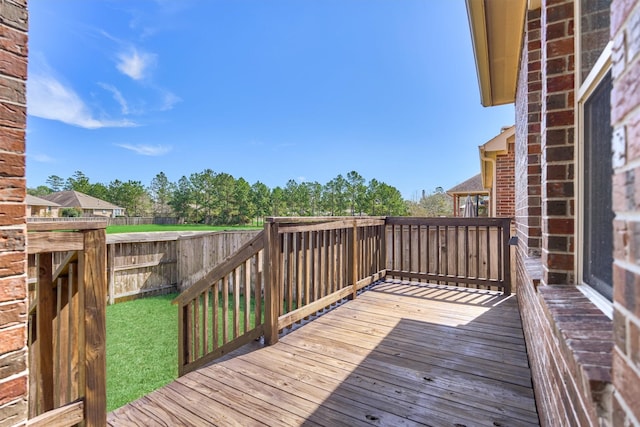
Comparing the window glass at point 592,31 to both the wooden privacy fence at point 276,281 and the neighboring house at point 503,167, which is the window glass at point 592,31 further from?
the neighboring house at point 503,167

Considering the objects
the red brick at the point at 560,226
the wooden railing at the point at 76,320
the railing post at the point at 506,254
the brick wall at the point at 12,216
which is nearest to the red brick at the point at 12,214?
the brick wall at the point at 12,216

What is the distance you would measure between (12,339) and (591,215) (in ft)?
7.64

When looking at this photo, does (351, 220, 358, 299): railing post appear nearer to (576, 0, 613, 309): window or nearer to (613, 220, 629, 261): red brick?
(576, 0, 613, 309): window

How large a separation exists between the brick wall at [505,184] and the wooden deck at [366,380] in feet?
12.7

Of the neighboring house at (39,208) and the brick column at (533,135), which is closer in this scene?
the brick column at (533,135)

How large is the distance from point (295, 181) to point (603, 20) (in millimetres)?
40787

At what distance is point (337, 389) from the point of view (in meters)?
2.20

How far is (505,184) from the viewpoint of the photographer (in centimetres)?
686

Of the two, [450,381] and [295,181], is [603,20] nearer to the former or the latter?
[450,381]

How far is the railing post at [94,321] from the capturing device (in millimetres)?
1742

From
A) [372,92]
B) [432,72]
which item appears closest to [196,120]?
[372,92]

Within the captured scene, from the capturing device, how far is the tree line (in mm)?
33469

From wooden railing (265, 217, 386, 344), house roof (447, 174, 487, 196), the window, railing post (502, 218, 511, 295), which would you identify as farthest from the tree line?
the window

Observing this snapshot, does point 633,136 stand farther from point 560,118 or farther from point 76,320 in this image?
point 76,320
